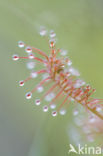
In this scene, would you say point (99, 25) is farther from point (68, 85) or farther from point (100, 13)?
point (68, 85)

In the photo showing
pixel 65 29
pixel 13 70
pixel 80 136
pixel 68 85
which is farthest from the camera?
pixel 13 70

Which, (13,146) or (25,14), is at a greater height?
(25,14)

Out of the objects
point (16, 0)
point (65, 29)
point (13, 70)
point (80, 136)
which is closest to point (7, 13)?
point (16, 0)

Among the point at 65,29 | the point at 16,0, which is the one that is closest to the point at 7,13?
the point at 16,0

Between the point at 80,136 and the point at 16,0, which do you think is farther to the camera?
the point at 16,0

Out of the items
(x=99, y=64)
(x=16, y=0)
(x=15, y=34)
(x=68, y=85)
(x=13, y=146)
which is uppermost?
(x=16, y=0)

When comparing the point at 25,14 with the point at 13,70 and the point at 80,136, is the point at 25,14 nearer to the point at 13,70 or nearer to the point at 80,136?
the point at 13,70

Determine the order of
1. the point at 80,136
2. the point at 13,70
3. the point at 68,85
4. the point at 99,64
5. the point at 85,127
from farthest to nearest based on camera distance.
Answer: the point at 13,70
the point at 99,64
the point at 80,136
the point at 85,127
the point at 68,85
